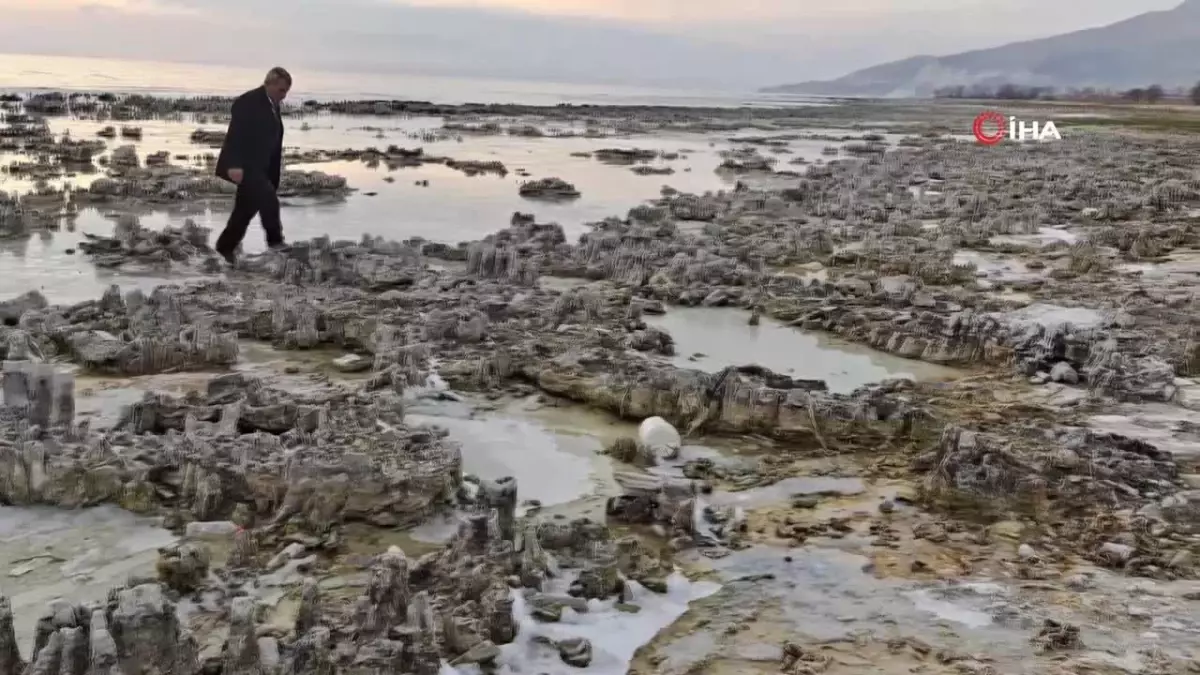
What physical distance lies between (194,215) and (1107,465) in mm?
13148

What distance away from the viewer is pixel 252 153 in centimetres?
1055

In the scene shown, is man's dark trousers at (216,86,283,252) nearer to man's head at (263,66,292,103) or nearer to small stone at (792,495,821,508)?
man's head at (263,66,292,103)

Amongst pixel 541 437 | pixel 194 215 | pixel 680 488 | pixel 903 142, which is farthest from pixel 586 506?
pixel 903 142

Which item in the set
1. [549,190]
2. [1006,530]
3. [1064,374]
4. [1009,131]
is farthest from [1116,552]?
[1009,131]

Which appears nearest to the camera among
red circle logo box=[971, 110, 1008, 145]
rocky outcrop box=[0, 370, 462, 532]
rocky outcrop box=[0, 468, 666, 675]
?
rocky outcrop box=[0, 468, 666, 675]

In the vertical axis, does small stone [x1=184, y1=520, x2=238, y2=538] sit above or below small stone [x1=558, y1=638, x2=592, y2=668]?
above

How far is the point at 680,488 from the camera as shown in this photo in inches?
194

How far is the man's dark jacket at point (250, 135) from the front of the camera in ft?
34.2

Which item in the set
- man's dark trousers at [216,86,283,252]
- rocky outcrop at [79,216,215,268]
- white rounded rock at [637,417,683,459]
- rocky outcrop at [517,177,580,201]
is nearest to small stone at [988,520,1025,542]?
white rounded rock at [637,417,683,459]

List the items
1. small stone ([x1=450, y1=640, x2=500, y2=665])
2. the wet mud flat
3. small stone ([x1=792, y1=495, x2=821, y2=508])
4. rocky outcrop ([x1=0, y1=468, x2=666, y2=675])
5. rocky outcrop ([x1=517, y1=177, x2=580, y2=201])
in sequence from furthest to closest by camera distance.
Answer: rocky outcrop ([x1=517, y1=177, x2=580, y2=201]) < small stone ([x1=792, y1=495, x2=821, y2=508]) < the wet mud flat < small stone ([x1=450, y1=640, x2=500, y2=665]) < rocky outcrop ([x1=0, y1=468, x2=666, y2=675])

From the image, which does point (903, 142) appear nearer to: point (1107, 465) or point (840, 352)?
point (840, 352)

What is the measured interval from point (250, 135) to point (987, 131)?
45.2 m

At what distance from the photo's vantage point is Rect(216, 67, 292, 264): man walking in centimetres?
1041

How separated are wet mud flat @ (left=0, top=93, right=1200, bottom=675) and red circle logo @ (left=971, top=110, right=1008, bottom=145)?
106 ft
